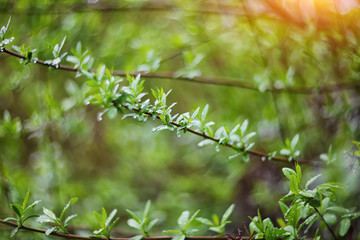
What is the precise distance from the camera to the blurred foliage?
4.39 feet

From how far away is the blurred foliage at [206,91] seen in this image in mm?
1338

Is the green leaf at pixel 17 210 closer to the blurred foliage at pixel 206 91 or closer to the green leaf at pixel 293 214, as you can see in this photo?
the blurred foliage at pixel 206 91

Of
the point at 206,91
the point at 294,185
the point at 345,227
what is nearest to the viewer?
the point at 294,185

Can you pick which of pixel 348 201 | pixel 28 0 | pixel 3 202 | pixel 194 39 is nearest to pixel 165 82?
pixel 194 39

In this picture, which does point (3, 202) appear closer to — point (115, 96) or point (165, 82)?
point (115, 96)

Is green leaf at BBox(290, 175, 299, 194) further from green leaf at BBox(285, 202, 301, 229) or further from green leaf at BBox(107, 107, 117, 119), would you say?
green leaf at BBox(107, 107, 117, 119)

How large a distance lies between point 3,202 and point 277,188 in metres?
1.30

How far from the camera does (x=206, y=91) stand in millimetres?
2490

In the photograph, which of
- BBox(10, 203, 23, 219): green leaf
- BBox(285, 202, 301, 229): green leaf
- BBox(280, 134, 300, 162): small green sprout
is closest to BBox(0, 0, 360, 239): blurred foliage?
BBox(280, 134, 300, 162): small green sprout

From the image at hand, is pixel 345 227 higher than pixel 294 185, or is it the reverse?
pixel 294 185

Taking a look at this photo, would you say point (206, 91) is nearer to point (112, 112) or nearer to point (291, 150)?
point (291, 150)

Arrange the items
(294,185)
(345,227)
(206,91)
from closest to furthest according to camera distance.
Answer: (294,185), (345,227), (206,91)

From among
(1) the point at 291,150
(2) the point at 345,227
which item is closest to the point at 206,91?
(1) the point at 291,150

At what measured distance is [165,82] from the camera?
7.66 feet
